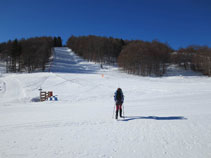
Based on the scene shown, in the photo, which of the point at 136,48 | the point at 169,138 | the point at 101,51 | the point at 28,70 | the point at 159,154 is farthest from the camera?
the point at 101,51

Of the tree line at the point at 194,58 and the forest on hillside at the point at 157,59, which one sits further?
the forest on hillside at the point at 157,59

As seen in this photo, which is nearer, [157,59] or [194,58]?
[157,59]

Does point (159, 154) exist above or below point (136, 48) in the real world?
below

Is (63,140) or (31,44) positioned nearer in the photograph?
(63,140)

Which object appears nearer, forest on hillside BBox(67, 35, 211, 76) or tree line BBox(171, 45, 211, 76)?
tree line BBox(171, 45, 211, 76)

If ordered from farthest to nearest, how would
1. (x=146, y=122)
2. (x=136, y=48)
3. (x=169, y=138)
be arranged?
(x=136, y=48) < (x=146, y=122) < (x=169, y=138)

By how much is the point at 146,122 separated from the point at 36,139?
16.1 feet

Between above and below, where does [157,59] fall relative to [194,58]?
below

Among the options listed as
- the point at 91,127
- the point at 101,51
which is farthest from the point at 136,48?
the point at 91,127

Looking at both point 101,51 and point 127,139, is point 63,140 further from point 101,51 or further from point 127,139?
point 101,51

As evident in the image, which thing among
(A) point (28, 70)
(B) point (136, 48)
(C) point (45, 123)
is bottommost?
(C) point (45, 123)

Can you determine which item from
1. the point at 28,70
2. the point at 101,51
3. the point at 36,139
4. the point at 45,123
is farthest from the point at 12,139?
the point at 101,51

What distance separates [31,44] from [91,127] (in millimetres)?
51697

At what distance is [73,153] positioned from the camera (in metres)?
3.52
